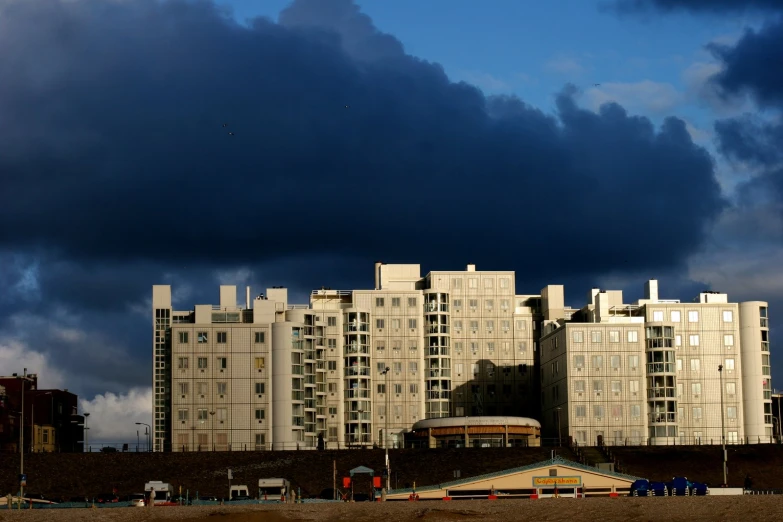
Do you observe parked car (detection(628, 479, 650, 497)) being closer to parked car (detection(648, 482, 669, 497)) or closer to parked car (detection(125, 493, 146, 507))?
parked car (detection(648, 482, 669, 497))

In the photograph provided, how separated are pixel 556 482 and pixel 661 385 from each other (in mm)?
73364

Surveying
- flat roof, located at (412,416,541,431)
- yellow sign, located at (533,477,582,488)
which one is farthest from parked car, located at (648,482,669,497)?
flat roof, located at (412,416,541,431)

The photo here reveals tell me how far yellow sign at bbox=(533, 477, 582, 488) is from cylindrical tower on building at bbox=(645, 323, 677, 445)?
70.7m

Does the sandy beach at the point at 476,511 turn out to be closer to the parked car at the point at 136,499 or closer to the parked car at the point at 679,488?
the parked car at the point at 679,488

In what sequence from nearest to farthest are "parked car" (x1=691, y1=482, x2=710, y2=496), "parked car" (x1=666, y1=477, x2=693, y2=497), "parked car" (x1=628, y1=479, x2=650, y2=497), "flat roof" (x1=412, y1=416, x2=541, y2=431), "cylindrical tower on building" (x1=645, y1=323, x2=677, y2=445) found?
"parked car" (x1=628, y1=479, x2=650, y2=497)
"parked car" (x1=666, y1=477, x2=693, y2=497)
"parked car" (x1=691, y1=482, x2=710, y2=496)
"flat roof" (x1=412, y1=416, x2=541, y2=431)
"cylindrical tower on building" (x1=645, y1=323, x2=677, y2=445)

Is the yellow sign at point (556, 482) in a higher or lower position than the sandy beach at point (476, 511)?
higher

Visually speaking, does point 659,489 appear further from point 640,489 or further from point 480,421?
point 480,421

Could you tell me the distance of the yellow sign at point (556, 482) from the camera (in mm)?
122688

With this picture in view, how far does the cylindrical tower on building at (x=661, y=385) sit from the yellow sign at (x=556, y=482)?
232ft

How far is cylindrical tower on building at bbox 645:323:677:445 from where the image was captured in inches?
7579

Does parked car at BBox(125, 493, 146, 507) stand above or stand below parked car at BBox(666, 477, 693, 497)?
below

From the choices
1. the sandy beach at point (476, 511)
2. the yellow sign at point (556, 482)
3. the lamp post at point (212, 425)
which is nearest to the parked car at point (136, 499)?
the sandy beach at point (476, 511)

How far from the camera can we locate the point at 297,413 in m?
192

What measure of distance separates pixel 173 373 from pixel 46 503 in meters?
63.3
